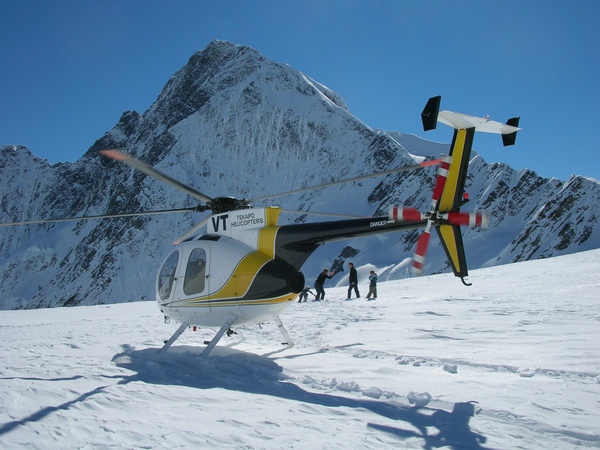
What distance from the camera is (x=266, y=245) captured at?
26.1 ft

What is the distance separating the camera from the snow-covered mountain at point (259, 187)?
70.9m

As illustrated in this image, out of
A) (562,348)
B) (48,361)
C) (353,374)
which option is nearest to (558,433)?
(353,374)

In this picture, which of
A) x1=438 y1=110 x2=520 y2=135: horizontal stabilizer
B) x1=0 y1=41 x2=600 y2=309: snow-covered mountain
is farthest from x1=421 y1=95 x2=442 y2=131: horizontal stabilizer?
x1=0 y1=41 x2=600 y2=309: snow-covered mountain

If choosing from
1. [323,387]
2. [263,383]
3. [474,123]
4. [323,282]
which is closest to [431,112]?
[474,123]

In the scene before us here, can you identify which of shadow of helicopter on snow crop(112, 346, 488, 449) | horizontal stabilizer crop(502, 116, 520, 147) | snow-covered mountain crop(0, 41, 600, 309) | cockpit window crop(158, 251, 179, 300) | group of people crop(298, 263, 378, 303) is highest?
snow-covered mountain crop(0, 41, 600, 309)

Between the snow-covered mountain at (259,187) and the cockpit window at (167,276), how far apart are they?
57699 mm

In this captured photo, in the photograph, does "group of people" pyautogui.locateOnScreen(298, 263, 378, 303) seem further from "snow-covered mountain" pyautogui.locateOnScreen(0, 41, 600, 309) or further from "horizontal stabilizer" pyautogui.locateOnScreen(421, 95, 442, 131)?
"snow-covered mountain" pyautogui.locateOnScreen(0, 41, 600, 309)

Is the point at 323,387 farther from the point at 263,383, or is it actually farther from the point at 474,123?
the point at 474,123

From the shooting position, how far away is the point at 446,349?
7.61m

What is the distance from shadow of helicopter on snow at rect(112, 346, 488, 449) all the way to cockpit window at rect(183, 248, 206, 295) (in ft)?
3.47

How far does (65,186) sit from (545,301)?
16634cm

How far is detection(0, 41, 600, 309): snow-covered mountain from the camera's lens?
7094 cm

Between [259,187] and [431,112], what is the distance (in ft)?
278

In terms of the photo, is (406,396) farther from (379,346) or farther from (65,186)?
(65,186)
